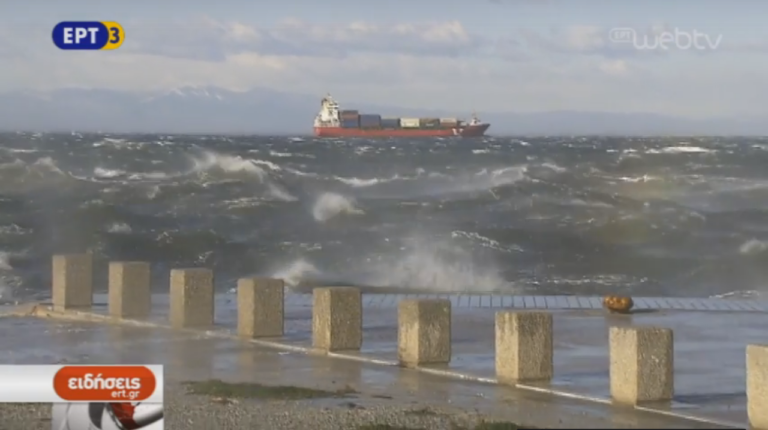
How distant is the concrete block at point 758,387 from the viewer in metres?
8.38

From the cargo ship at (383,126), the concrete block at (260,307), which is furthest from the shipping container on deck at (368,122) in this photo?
the concrete block at (260,307)

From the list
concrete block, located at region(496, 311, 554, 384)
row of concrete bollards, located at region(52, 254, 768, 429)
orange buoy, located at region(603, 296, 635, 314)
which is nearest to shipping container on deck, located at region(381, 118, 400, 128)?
row of concrete bollards, located at region(52, 254, 768, 429)

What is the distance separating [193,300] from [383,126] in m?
18.3

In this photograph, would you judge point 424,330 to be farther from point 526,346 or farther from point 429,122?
point 429,122

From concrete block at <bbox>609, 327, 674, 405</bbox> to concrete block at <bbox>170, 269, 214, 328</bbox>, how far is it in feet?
15.0

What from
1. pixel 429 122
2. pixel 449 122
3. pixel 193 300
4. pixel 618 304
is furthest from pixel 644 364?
pixel 429 122

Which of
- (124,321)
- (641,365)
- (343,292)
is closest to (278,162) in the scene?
(124,321)

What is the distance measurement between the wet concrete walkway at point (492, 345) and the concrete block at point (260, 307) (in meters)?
0.20

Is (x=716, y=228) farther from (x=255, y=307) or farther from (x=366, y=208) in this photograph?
(x=255, y=307)

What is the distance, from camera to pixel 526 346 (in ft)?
32.3

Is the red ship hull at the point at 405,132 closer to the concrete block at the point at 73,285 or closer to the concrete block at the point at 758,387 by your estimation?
the concrete block at the point at 73,285

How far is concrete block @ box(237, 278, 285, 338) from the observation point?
12023 millimetres

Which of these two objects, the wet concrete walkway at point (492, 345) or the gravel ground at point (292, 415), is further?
the wet concrete walkway at point (492, 345)

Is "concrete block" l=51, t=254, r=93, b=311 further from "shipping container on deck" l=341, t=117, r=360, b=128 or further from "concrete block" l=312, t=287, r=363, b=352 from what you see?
"shipping container on deck" l=341, t=117, r=360, b=128
